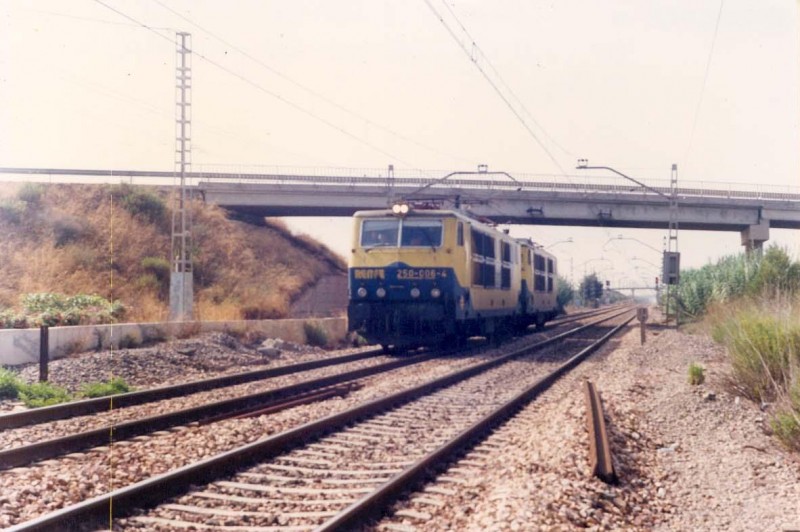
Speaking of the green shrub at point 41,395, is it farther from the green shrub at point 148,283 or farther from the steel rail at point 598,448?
the green shrub at point 148,283

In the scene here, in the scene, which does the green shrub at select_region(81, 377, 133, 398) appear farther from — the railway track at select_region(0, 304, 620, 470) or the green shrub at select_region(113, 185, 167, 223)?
the green shrub at select_region(113, 185, 167, 223)

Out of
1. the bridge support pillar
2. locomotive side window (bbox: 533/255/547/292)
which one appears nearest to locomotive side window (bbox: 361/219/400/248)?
locomotive side window (bbox: 533/255/547/292)

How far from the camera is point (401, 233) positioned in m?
18.0

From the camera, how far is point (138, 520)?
5.64 metres

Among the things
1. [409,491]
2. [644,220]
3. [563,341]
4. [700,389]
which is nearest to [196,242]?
[563,341]

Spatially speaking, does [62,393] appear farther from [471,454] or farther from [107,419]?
[471,454]

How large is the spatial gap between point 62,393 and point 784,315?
9.93 m

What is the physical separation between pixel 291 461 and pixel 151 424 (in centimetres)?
223

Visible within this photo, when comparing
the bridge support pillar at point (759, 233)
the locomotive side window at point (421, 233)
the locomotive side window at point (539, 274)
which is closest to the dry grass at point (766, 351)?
the locomotive side window at point (421, 233)

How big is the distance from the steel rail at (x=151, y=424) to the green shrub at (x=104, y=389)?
7.25ft

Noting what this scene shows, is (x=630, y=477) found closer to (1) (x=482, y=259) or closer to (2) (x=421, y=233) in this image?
(2) (x=421, y=233)

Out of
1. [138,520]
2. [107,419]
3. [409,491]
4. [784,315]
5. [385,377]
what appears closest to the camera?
[138,520]

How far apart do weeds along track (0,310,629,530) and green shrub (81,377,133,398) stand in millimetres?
3063

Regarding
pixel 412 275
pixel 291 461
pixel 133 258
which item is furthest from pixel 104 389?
pixel 133 258
